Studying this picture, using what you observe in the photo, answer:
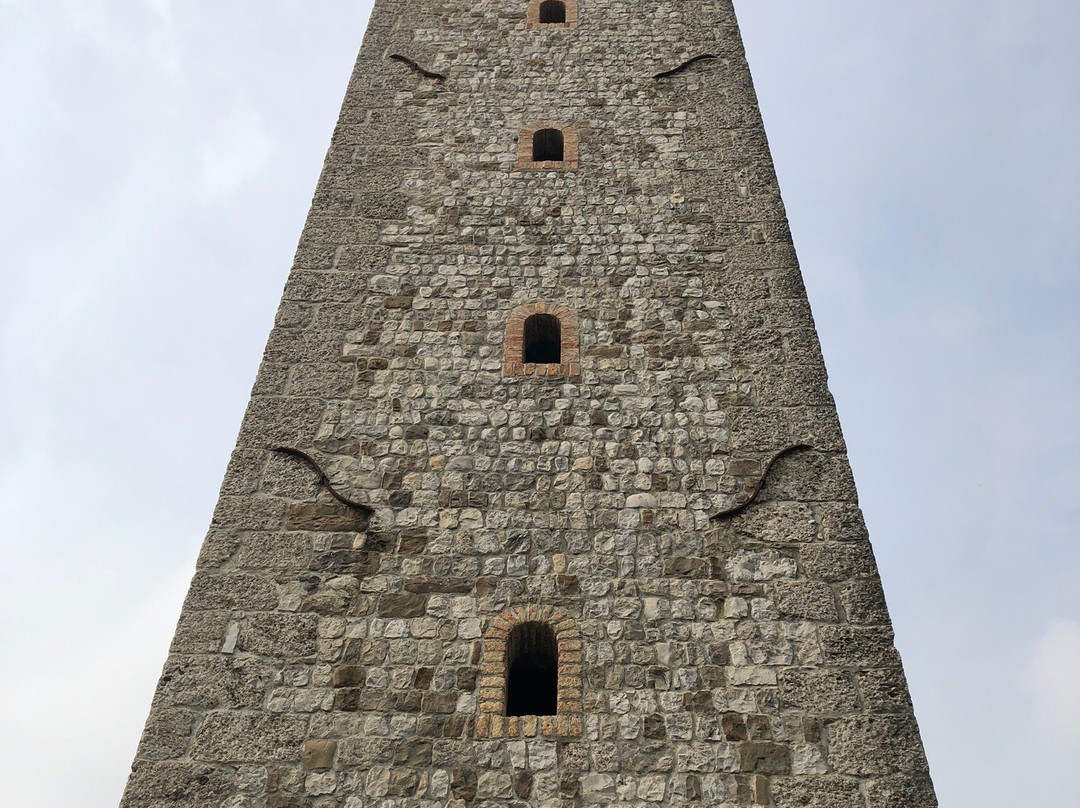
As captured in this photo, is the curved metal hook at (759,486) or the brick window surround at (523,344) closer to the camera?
the curved metal hook at (759,486)

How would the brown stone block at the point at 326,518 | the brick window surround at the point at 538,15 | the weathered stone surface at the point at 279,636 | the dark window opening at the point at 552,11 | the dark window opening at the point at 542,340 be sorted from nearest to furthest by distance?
the weathered stone surface at the point at 279,636
the brown stone block at the point at 326,518
the dark window opening at the point at 542,340
the brick window surround at the point at 538,15
the dark window opening at the point at 552,11

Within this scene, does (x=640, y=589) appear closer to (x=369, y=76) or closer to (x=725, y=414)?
(x=725, y=414)

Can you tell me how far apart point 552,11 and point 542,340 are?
5.10m

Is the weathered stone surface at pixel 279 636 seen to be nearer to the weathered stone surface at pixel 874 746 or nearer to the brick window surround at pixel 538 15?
the weathered stone surface at pixel 874 746

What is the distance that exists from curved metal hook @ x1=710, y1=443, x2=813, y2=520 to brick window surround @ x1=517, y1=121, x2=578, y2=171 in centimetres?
349

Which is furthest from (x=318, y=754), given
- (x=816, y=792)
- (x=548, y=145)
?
(x=548, y=145)

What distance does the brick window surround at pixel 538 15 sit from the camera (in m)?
9.75

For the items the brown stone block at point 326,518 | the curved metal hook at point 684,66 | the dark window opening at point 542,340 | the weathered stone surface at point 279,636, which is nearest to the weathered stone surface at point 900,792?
the weathered stone surface at point 279,636

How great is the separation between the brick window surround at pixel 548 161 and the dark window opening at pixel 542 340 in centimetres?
187

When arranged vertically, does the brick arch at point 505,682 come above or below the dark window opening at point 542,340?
below

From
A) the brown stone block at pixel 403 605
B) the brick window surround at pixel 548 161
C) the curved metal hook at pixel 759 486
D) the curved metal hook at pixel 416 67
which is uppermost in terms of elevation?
the curved metal hook at pixel 416 67

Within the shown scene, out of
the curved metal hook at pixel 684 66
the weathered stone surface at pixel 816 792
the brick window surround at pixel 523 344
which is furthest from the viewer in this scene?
the curved metal hook at pixel 684 66

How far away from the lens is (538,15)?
995 cm

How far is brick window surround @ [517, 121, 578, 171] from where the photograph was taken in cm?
802
